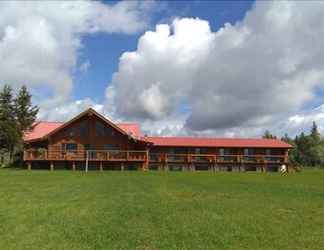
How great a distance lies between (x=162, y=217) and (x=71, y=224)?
264 centimetres

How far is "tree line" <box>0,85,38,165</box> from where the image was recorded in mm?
49688

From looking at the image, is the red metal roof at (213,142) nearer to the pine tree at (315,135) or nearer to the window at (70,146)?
the window at (70,146)

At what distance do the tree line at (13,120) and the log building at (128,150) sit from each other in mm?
1644

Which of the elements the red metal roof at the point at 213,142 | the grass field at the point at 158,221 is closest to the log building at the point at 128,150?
the red metal roof at the point at 213,142

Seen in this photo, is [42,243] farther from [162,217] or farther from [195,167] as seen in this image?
[195,167]

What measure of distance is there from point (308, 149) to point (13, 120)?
6977 centimetres

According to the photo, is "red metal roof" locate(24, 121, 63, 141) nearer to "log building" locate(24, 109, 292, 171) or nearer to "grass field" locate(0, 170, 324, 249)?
"log building" locate(24, 109, 292, 171)

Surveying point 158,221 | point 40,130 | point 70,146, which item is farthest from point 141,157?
point 158,221

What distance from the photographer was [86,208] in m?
13.9

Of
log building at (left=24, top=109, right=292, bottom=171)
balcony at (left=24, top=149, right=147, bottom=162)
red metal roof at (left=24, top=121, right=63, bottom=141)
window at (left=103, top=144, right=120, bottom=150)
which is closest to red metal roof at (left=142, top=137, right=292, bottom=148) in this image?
log building at (left=24, top=109, right=292, bottom=171)

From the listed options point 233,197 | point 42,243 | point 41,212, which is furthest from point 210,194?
point 42,243

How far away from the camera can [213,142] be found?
173 feet

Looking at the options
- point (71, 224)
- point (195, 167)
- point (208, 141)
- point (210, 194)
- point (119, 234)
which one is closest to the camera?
point (119, 234)

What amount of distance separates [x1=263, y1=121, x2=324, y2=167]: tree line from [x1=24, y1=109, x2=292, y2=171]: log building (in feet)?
101
